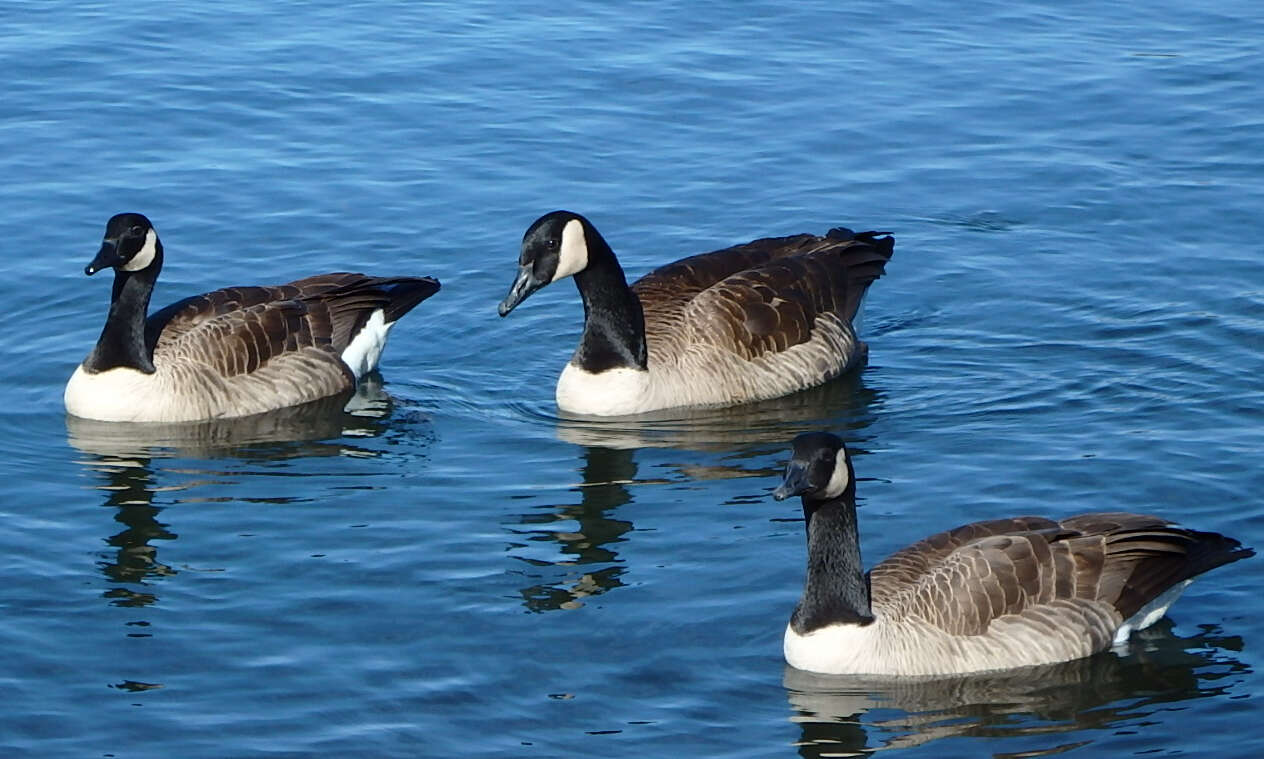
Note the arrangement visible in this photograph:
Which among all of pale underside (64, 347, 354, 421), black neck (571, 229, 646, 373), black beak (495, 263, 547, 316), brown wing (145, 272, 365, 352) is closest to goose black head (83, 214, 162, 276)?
brown wing (145, 272, 365, 352)

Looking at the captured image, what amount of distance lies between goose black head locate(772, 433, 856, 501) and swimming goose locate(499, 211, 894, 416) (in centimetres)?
444

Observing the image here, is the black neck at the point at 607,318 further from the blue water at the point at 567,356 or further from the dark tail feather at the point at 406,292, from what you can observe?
the dark tail feather at the point at 406,292

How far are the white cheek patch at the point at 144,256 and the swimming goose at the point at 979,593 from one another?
624cm

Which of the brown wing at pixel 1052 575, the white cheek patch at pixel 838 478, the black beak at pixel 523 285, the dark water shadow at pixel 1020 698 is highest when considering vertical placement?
the black beak at pixel 523 285

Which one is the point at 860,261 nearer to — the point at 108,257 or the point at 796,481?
the point at 108,257

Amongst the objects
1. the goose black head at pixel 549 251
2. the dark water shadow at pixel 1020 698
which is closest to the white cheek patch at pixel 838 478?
the dark water shadow at pixel 1020 698

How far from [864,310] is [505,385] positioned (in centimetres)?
328

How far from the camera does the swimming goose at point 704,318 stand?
Result: 1529 centimetres

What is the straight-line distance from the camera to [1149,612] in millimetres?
11562

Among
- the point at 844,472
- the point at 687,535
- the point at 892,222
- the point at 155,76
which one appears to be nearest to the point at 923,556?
the point at 844,472

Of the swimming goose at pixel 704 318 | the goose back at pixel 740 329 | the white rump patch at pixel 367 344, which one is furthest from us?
the white rump patch at pixel 367 344

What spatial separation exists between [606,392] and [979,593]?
485 cm

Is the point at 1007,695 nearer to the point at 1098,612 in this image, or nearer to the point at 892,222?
the point at 1098,612

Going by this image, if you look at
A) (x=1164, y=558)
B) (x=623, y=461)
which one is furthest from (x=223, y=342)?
(x=1164, y=558)
